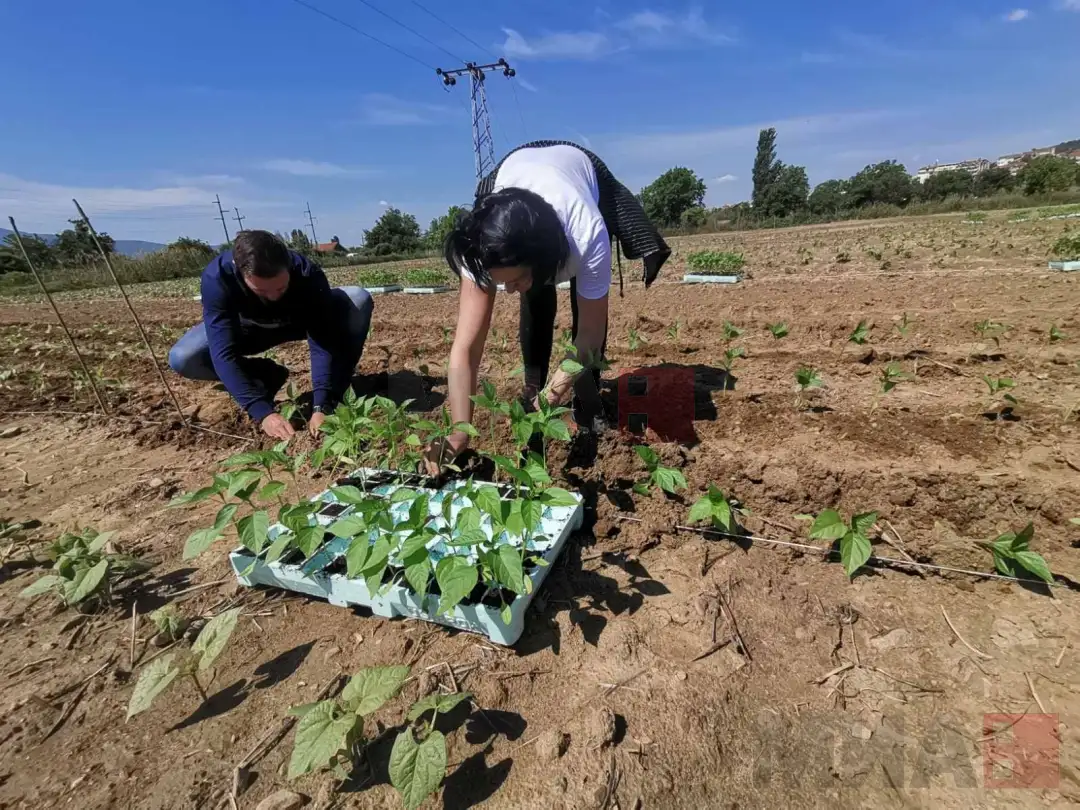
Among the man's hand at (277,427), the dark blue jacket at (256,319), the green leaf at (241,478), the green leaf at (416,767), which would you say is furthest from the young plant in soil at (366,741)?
the dark blue jacket at (256,319)

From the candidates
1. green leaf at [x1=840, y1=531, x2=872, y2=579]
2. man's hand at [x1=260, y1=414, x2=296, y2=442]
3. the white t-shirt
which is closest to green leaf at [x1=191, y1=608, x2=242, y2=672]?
man's hand at [x1=260, y1=414, x2=296, y2=442]

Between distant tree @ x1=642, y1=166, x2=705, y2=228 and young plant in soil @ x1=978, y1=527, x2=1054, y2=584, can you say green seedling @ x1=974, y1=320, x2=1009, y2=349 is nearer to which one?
young plant in soil @ x1=978, y1=527, x2=1054, y2=584

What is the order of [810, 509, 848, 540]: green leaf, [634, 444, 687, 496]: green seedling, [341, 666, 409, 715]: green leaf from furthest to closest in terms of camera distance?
1. [634, 444, 687, 496]: green seedling
2. [810, 509, 848, 540]: green leaf
3. [341, 666, 409, 715]: green leaf

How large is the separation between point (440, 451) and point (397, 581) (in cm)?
57

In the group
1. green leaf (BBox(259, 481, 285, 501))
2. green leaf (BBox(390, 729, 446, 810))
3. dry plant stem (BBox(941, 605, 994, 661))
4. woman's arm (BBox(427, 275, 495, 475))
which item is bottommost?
dry plant stem (BBox(941, 605, 994, 661))

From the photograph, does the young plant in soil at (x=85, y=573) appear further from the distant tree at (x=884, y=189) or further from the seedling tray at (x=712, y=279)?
the distant tree at (x=884, y=189)

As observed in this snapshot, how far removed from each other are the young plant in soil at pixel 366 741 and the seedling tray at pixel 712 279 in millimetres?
7201

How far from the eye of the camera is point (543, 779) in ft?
3.53

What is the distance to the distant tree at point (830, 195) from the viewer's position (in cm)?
5021

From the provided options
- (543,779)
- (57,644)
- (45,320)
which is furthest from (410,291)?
(543,779)

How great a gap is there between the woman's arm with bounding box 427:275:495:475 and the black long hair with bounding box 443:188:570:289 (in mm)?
84

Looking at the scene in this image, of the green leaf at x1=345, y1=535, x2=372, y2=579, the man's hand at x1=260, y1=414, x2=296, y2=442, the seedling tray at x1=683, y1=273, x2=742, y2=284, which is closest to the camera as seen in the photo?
the green leaf at x1=345, y1=535, x2=372, y2=579

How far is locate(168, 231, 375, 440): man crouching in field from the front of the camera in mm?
2342

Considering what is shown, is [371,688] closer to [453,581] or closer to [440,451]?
[453,581]
